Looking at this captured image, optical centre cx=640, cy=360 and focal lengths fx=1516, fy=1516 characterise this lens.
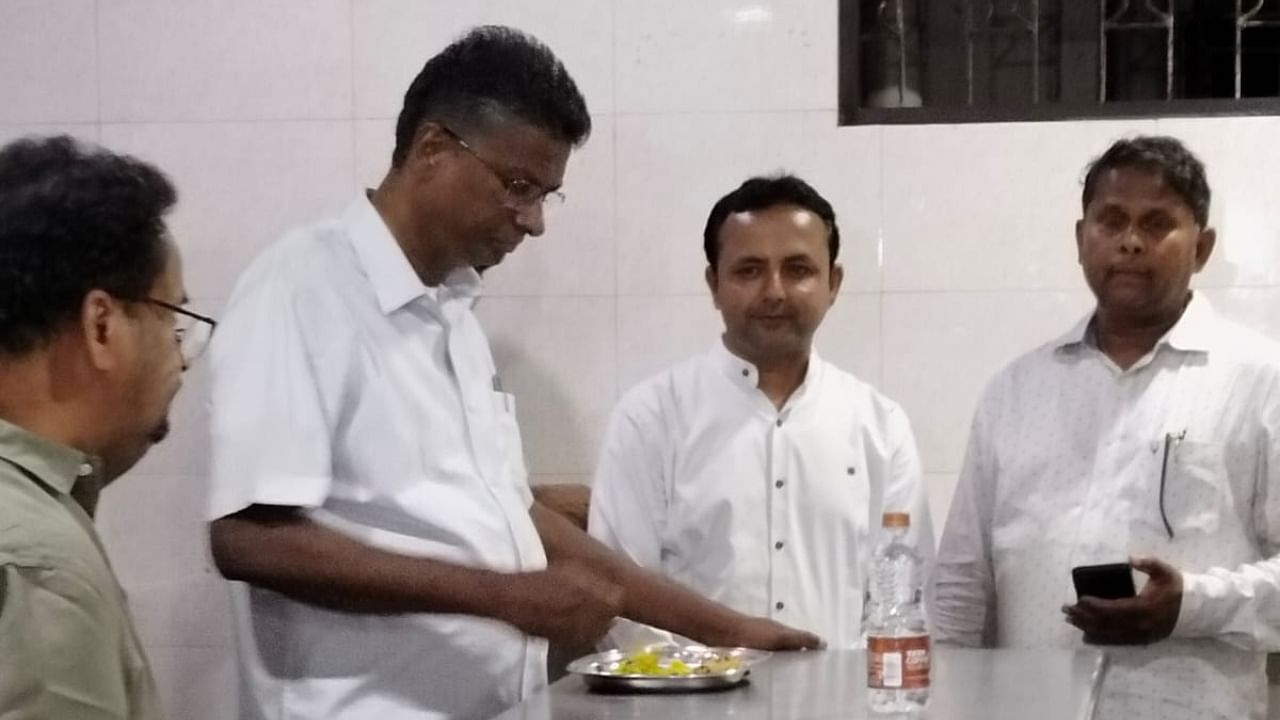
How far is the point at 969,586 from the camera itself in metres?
2.93

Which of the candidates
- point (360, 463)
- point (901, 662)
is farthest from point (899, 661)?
point (360, 463)

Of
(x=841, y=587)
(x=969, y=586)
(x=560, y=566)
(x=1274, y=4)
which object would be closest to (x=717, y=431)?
(x=841, y=587)

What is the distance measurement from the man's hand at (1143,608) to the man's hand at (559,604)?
1.10m

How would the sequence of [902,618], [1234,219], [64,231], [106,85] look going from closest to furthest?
[64,231], [902,618], [1234,219], [106,85]

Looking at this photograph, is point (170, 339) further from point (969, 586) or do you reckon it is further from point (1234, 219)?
point (1234, 219)

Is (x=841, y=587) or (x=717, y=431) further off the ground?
(x=717, y=431)

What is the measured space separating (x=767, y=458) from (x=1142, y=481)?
688mm

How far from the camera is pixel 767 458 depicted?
9.53ft

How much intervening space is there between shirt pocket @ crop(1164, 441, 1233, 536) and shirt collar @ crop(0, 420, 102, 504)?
2.03 metres

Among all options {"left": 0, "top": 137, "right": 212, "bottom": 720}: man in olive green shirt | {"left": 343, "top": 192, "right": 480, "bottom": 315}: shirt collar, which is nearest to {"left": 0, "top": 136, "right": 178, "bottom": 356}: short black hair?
{"left": 0, "top": 137, "right": 212, "bottom": 720}: man in olive green shirt

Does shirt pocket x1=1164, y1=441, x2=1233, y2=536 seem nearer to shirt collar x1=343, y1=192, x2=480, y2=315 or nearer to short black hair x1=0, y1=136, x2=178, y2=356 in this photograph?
shirt collar x1=343, y1=192, x2=480, y2=315

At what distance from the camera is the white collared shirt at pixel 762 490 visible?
9.29 feet

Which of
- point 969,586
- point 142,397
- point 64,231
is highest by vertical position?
point 64,231

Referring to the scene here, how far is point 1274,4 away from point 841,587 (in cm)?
167
